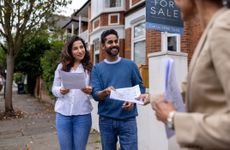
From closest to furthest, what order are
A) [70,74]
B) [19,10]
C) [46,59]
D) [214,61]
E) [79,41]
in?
1. [214,61]
2. [70,74]
3. [79,41]
4. [19,10]
5. [46,59]

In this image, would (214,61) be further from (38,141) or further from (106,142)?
(38,141)

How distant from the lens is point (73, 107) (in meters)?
Result: 4.62

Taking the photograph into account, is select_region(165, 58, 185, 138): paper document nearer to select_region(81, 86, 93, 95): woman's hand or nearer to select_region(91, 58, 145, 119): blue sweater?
select_region(91, 58, 145, 119): blue sweater

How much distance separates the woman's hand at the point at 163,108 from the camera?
70.9 inches

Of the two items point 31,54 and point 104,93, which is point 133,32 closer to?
point 104,93

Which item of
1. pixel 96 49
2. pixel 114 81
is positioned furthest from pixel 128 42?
pixel 114 81

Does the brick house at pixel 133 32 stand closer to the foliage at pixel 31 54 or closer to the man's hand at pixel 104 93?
the foliage at pixel 31 54

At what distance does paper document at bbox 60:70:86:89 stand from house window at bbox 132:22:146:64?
10.2 meters

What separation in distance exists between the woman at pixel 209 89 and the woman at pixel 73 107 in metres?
2.96

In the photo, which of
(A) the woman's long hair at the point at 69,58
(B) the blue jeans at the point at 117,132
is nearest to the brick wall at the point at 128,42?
(A) the woman's long hair at the point at 69,58

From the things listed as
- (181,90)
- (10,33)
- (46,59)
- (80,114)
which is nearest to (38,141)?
(80,114)

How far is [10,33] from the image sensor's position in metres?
14.7

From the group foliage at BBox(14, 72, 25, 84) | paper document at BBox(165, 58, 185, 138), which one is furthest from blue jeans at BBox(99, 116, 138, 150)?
foliage at BBox(14, 72, 25, 84)

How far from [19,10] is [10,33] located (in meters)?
0.96
